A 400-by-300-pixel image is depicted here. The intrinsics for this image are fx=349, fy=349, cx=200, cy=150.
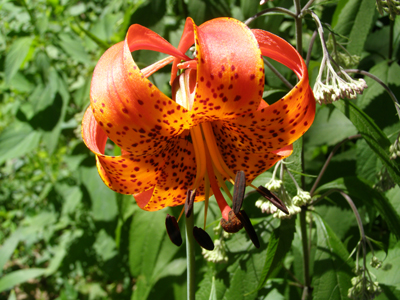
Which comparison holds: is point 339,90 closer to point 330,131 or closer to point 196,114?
point 196,114

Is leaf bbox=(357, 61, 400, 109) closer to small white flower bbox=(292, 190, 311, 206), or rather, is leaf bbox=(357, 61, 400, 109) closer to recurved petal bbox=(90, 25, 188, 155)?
small white flower bbox=(292, 190, 311, 206)

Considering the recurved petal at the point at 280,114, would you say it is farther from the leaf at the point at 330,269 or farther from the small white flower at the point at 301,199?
the leaf at the point at 330,269

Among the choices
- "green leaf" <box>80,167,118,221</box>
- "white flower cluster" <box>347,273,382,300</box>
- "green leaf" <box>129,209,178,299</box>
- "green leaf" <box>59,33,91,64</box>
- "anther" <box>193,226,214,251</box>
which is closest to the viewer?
"anther" <box>193,226,214,251</box>

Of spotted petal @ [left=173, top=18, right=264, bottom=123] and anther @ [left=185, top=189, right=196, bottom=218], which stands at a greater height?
spotted petal @ [left=173, top=18, right=264, bottom=123]

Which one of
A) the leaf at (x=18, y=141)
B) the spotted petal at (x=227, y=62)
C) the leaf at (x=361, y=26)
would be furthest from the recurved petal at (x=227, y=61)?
the leaf at (x=18, y=141)

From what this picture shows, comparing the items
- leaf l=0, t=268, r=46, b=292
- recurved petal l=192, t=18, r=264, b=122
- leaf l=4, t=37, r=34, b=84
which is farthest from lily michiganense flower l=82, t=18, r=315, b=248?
leaf l=0, t=268, r=46, b=292

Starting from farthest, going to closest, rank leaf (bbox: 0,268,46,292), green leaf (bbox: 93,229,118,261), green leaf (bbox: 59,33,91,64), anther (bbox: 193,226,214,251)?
leaf (bbox: 0,268,46,292), green leaf (bbox: 93,229,118,261), green leaf (bbox: 59,33,91,64), anther (bbox: 193,226,214,251)

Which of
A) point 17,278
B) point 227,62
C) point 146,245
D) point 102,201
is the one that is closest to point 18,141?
point 102,201
